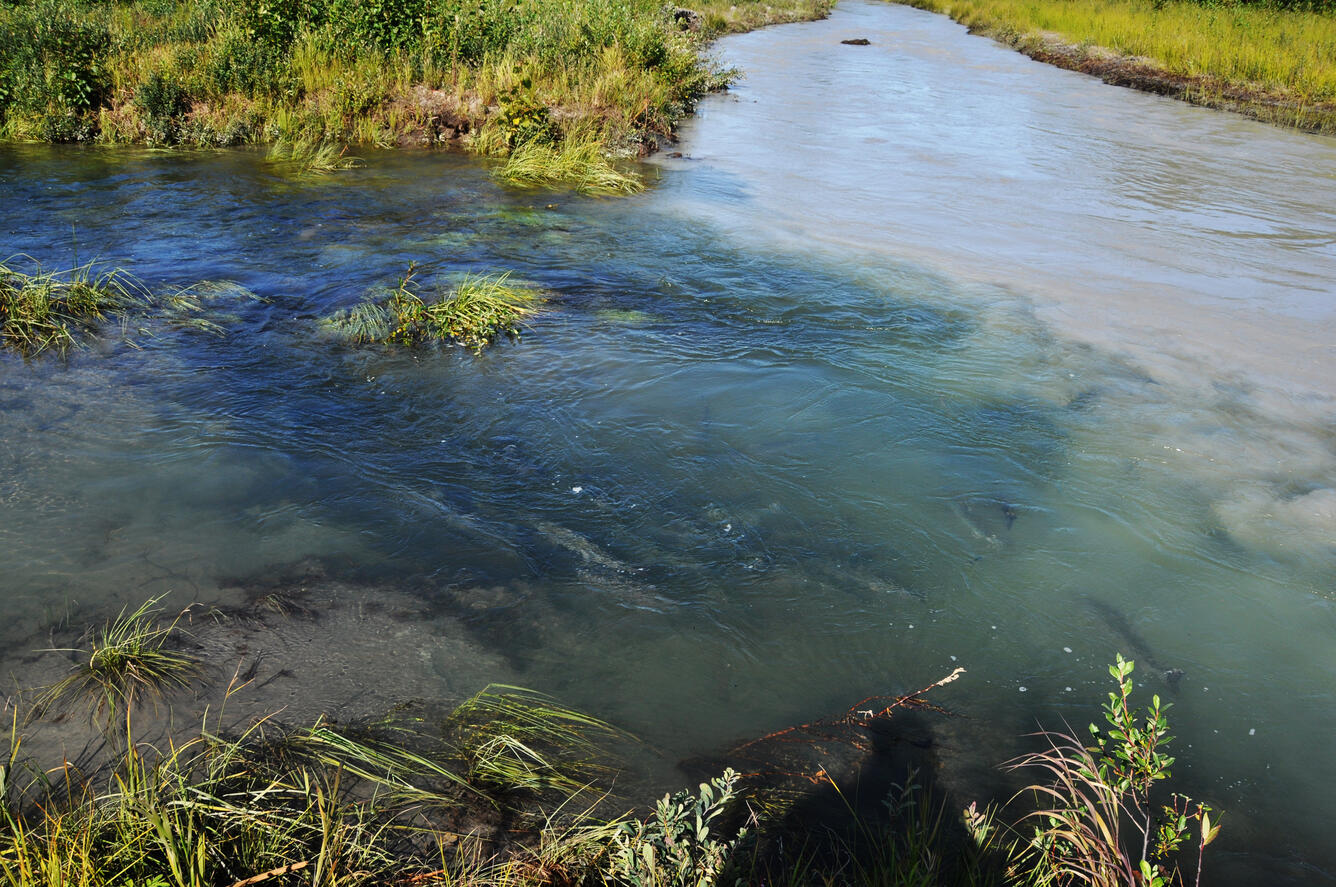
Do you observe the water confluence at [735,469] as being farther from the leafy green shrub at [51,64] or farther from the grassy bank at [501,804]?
the leafy green shrub at [51,64]

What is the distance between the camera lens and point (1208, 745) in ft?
11.8

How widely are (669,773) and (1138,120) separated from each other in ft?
62.1

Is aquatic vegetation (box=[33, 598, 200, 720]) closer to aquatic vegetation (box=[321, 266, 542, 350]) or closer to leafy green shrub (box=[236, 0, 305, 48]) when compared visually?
aquatic vegetation (box=[321, 266, 542, 350])

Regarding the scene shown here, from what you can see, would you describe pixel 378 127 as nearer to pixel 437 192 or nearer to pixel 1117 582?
pixel 437 192

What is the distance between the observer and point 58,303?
6969 mm

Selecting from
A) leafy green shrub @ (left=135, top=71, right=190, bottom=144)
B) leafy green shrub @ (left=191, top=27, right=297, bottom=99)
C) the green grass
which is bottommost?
the green grass

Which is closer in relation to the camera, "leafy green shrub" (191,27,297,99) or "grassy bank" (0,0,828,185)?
"grassy bank" (0,0,828,185)

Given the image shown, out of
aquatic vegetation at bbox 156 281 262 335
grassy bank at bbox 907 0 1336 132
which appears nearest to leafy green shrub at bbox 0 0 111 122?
aquatic vegetation at bbox 156 281 262 335

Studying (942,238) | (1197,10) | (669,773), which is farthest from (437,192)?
(1197,10)

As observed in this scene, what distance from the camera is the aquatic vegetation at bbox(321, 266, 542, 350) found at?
6937 millimetres

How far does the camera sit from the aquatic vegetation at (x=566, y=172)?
1162 cm

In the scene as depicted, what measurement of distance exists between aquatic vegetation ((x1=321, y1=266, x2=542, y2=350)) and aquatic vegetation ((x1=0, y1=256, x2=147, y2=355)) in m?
1.71

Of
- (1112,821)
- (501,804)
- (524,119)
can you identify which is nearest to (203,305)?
(501,804)

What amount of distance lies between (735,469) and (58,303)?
5476mm
